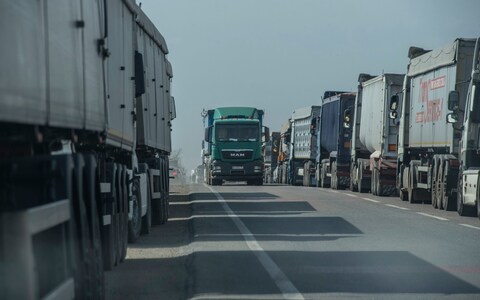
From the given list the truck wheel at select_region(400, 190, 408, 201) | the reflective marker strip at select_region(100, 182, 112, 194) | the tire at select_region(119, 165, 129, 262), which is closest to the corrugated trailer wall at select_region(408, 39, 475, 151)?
the truck wheel at select_region(400, 190, 408, 201)

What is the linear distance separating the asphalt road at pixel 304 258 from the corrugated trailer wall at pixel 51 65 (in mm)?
2203

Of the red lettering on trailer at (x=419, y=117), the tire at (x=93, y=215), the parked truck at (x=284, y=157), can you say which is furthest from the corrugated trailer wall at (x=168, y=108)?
the parked truck at (x=284, y=157)

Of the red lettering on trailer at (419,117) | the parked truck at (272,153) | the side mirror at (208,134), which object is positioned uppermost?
the red lettering on trailer at (419,117)

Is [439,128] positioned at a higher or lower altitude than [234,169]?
higher

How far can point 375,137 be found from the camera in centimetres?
3828

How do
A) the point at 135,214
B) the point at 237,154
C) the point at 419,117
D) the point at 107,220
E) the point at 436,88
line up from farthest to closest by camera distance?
the point at 237,154 < the point at 419,117 < the point at 436,88 < the point at 135,214 < the point at 107,220

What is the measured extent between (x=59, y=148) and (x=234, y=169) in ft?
130

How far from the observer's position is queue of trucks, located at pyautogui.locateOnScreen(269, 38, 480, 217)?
80.1 ft

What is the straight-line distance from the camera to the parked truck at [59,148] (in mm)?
6465

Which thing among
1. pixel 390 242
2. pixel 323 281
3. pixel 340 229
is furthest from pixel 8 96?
pixel 340 229

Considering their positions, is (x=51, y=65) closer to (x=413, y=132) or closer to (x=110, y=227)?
(x=110, y=227)

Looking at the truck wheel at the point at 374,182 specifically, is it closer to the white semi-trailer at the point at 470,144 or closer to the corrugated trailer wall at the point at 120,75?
the white semi-trailer at the point at 470,144

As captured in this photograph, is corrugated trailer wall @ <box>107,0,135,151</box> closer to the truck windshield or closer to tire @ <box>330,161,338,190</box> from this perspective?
tire @ <box>330,161,338,190</box>

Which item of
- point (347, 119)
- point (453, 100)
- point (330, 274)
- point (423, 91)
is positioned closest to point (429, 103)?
point (423, 91)
